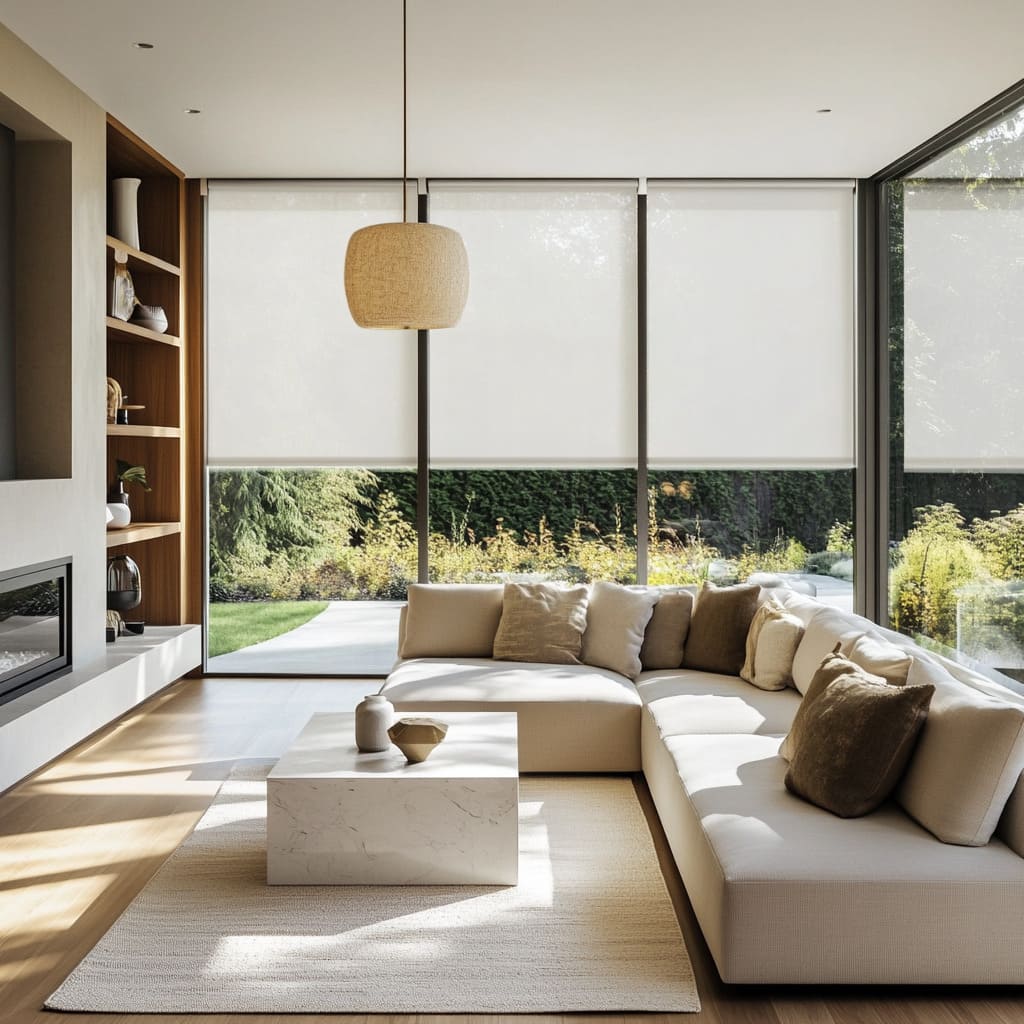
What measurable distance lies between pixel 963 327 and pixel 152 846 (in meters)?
4.31

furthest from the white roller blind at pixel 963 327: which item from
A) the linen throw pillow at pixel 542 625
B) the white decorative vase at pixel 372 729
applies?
the white decorative vase at pixel 372 729

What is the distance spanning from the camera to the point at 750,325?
21.6ft

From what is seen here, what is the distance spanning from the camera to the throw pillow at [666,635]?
5332 mm

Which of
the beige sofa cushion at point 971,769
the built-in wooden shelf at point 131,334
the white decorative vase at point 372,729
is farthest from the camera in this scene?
the built-in wooden shelf at point 131,334

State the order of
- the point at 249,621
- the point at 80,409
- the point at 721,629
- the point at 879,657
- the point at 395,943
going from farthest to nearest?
the point at 249,621
the point at 721,629
the point at 80,409
the point at 879,657
the point at 395,943

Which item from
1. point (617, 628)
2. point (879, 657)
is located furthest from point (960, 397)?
point (879, 657)

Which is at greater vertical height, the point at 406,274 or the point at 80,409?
the point at 406,274

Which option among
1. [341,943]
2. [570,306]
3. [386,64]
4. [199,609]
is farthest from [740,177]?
[341,943]

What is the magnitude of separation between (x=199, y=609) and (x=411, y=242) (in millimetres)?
4013

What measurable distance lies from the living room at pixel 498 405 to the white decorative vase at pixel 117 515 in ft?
0.10

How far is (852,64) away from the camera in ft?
15.0

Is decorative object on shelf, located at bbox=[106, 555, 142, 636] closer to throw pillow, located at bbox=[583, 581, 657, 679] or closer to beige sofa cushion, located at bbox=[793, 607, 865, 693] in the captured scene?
throw pillow, located at bbox=[583, 581, 657, 679]

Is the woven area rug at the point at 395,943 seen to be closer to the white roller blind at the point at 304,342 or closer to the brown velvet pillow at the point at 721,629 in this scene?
the brown velvet pillow at the point at 721,629

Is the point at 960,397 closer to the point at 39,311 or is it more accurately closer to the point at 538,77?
the point at 538,77
